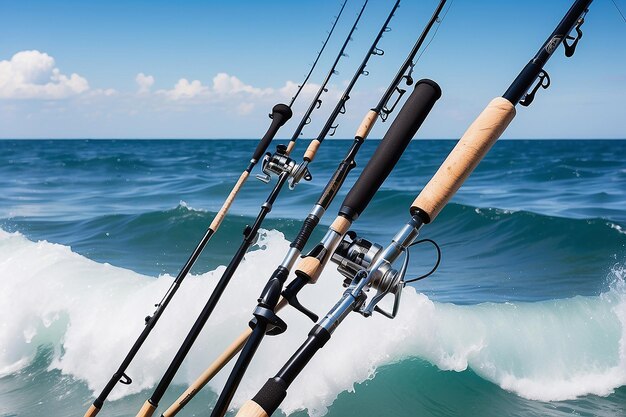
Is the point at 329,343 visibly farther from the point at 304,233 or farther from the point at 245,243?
the point at 304,233

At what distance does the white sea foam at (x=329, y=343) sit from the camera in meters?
5.19

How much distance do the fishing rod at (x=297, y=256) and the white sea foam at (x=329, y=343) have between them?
253cm

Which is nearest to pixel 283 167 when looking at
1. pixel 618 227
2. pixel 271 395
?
pixel 271 395

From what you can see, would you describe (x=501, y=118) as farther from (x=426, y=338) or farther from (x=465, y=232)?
(x=465, y=232)

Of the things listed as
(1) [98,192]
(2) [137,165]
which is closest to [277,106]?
(1) [98,192]

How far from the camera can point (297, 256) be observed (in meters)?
1.73

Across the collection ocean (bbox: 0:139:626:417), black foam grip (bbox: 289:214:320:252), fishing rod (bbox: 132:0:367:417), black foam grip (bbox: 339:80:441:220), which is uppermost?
black foam grip (bbox: 339:80:441:220)

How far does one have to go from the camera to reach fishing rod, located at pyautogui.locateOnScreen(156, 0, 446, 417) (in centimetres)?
152

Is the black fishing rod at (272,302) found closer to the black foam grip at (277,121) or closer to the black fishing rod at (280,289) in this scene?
the black fishing rod at (280,289)

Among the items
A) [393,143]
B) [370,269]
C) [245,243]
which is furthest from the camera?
[245,243]

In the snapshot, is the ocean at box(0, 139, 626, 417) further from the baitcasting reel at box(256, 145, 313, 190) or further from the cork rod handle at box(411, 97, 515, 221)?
the cork rod handle at box(411, 97, 515, 221)

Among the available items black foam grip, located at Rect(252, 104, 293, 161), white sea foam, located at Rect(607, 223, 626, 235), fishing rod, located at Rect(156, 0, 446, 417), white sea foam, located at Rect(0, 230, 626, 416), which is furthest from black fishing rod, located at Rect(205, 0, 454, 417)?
white sea foam, located at Rect(607, 223, 626, 235)

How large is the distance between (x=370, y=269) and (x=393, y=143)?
0.41 meters

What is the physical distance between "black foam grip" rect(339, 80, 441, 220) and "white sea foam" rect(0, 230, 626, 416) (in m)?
3.36
